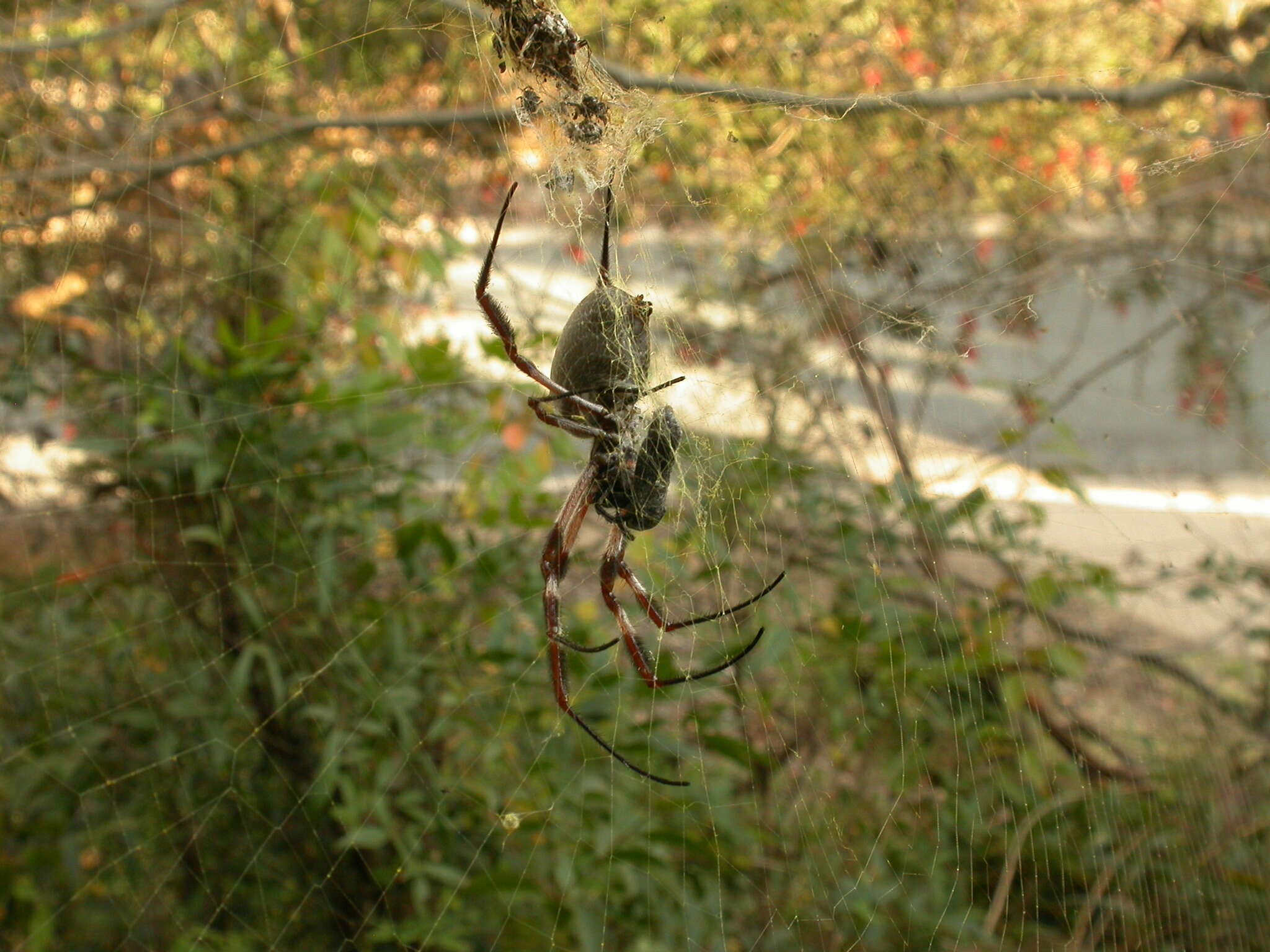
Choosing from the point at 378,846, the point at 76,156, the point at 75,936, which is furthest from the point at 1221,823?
the point at 76,156

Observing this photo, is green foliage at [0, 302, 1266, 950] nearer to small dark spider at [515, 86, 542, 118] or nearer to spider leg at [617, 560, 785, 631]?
spider leg at [617, 560, 785, 631]

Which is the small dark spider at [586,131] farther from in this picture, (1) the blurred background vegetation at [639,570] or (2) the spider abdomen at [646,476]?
(2) the spider abdomen at [646,476]

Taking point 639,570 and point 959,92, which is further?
point 959,92

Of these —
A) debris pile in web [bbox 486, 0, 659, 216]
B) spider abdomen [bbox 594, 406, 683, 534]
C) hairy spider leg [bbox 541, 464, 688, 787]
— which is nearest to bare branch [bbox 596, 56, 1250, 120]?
debris pile in web [bbox 486, 0, 659, 216]

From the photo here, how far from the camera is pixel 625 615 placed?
4.27 ft

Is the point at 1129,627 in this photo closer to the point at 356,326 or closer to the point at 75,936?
the point at 356,326

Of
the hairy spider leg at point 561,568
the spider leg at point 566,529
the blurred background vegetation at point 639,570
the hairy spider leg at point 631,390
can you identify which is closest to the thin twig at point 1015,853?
the blurred background vegetation at point 639,570

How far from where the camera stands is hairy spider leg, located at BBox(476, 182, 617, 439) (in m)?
1.11

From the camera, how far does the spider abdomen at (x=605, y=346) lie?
1.08 metres

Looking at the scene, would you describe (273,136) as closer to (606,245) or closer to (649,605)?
(606,245)

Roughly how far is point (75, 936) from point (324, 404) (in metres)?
1.05

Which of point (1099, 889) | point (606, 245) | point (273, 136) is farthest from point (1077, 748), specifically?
point (273, 136)

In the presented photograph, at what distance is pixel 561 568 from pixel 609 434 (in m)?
0.26

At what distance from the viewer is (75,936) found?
1.56m
